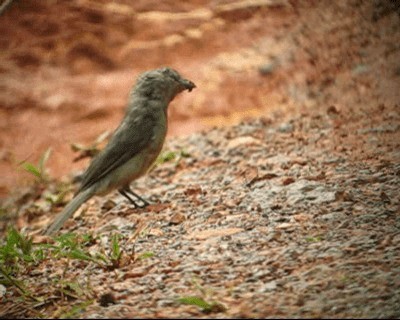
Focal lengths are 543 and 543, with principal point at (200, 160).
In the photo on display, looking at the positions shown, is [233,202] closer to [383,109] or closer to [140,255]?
[140,255]

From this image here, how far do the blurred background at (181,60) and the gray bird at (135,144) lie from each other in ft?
5.77

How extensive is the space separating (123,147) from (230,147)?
130 centimetres

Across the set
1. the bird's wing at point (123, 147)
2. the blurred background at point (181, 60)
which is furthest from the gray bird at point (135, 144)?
the blurred background at point (181, 60)

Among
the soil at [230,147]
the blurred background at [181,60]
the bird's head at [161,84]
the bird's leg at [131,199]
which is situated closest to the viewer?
the soil at [230,147]

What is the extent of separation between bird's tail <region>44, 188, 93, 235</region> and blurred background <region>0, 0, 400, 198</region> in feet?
6.46

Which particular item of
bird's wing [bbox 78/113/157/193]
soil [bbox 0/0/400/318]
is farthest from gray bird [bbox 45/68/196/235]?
soil [bbox 0/0/400/318]

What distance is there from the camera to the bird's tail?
13.6ft

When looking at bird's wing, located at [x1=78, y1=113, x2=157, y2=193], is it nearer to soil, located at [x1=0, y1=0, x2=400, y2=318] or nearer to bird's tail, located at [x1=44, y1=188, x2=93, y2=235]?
bird's tail, located at [x1=44, y1=188, x2=93, y2=235]

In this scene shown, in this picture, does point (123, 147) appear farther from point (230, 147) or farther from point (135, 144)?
point (230, 147)

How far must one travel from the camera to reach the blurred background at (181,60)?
689 centimetres

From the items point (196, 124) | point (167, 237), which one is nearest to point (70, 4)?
point (196, 124)

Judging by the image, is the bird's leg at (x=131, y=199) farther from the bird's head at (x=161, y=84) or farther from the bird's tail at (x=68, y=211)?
the bird's head at (x=161, y=84)

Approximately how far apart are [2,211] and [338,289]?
4313mm

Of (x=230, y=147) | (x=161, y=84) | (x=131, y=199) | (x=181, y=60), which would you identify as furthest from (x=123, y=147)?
(x=181, y=60)
